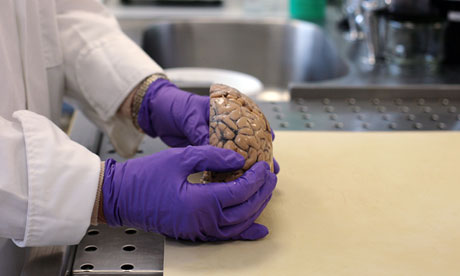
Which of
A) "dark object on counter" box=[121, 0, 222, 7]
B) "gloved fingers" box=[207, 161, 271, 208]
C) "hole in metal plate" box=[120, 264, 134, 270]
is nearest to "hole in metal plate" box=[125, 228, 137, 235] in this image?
"hole in metal plate" box=[120, 264, 134, 270]

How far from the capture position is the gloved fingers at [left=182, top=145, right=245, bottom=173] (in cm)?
97

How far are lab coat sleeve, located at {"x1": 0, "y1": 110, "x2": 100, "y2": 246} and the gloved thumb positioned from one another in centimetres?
26

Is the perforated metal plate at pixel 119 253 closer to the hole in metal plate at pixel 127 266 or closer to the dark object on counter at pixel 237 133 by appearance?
the hole in metal plate at pixel 127 266

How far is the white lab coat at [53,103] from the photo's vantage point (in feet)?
3.00

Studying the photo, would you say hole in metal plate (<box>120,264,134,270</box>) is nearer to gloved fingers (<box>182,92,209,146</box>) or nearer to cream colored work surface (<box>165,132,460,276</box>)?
cream colored work surface (<box>165,132,460,276</box>)

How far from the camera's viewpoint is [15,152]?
3.01 ft

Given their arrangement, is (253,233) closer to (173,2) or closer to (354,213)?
(354,213)

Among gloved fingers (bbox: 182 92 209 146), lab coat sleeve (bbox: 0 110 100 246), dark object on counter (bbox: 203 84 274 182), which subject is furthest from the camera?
gloved fingers (bbox: 182 92 209 146)

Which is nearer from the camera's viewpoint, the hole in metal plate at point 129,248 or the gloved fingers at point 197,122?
the hole in metal plate at point 129,248

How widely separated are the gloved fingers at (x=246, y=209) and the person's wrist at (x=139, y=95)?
460 millimetres

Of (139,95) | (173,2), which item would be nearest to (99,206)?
(139,95)

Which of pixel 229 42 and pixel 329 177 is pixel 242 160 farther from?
pixel 229 42

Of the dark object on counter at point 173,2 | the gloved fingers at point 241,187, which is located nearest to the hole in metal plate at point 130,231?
the gloved fingers at point 241,187

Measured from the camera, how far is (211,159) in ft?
3.19
